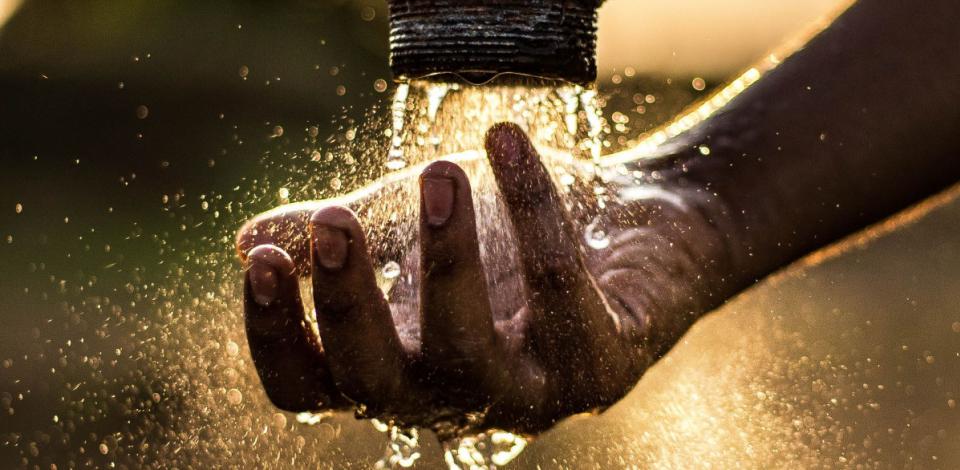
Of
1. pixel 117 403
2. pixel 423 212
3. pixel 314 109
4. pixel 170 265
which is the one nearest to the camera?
pixel 423 212

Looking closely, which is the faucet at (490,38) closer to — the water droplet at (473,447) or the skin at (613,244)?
the skin at (613,244)

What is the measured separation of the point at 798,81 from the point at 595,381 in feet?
1.79

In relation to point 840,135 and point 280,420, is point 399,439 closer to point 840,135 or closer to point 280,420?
point 840,135

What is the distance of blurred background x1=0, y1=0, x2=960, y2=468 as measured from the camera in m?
3.96

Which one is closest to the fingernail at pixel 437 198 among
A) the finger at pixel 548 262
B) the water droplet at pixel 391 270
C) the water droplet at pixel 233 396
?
the finger at pixel 548 262

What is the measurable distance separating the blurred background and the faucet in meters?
2.16

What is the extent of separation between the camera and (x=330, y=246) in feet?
4.39

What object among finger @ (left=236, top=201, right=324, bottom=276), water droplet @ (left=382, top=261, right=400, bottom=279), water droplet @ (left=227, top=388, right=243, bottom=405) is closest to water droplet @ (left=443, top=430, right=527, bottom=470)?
water droplet @ (left=382, top=261, right=400, bottom=279)

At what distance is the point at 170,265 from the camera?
6395 mm

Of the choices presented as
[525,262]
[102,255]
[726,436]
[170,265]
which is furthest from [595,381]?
[102,255]

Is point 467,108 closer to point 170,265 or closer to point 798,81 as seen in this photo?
point 798,81

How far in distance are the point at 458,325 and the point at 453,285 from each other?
0.17 feet

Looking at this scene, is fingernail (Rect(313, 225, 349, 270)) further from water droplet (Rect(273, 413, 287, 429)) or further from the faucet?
water droplet (Rect(273, 413, 287, 429))

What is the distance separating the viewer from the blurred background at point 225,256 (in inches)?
156
